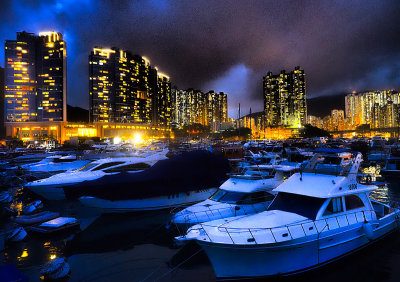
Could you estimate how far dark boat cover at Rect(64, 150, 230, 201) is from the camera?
43.9 ft

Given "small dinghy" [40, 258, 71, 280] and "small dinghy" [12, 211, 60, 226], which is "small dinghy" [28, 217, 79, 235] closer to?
"small dinghy" [12, 211, 60, 226]

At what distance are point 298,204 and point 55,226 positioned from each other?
10316 mm

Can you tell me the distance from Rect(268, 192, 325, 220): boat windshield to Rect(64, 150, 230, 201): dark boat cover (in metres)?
6.73

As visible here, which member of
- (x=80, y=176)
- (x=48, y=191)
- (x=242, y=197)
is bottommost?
(x=48, y=191)

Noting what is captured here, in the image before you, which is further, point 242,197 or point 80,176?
point 80,176

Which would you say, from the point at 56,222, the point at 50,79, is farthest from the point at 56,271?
the point at 50,79

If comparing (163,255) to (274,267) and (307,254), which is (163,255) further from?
(307,254)

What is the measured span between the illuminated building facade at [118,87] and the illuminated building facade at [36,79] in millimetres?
19564

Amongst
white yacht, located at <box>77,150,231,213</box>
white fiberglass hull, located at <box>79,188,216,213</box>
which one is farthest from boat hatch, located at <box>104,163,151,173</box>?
white fiberglass hull, located at <box>79,188,216,213</box>

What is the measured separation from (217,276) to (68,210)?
11.8 meters

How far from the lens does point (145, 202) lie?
14242 millimetres

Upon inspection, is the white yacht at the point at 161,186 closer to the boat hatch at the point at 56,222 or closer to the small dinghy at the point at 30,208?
the boat hatch at the point at 56,222

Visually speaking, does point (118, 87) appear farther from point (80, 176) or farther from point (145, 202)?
point (145, 202)

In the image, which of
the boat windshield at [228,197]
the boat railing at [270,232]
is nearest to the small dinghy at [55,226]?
the boat windshield at [228,197]
